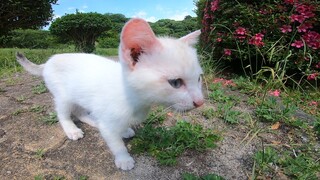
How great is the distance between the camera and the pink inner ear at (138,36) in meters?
1.66

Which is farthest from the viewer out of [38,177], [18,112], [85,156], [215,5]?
[215,5]

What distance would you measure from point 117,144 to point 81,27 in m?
7.44

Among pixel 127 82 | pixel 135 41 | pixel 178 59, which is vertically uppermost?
pixel 135 41

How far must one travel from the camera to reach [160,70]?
69.4 inches

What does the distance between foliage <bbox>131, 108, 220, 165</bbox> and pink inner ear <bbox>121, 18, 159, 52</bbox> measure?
3.12 ft

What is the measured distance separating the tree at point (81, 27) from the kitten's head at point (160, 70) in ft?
24.8

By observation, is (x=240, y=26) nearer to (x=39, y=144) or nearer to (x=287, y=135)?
(x=287, y=135)

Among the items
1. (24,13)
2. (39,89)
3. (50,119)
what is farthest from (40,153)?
(24,13)

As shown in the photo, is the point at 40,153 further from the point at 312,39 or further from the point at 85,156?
the point at 312,39

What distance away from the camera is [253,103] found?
3.47 metres

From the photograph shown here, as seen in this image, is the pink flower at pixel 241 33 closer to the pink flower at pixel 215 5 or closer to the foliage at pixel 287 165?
the pink flower at pixel 215 5

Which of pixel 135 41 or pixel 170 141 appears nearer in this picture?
pixel 135 41

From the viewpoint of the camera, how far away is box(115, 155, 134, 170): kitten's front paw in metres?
2.29

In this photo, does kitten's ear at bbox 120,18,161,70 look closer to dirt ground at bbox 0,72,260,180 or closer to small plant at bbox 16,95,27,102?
dirt ground at bbox 0,72,260,180
